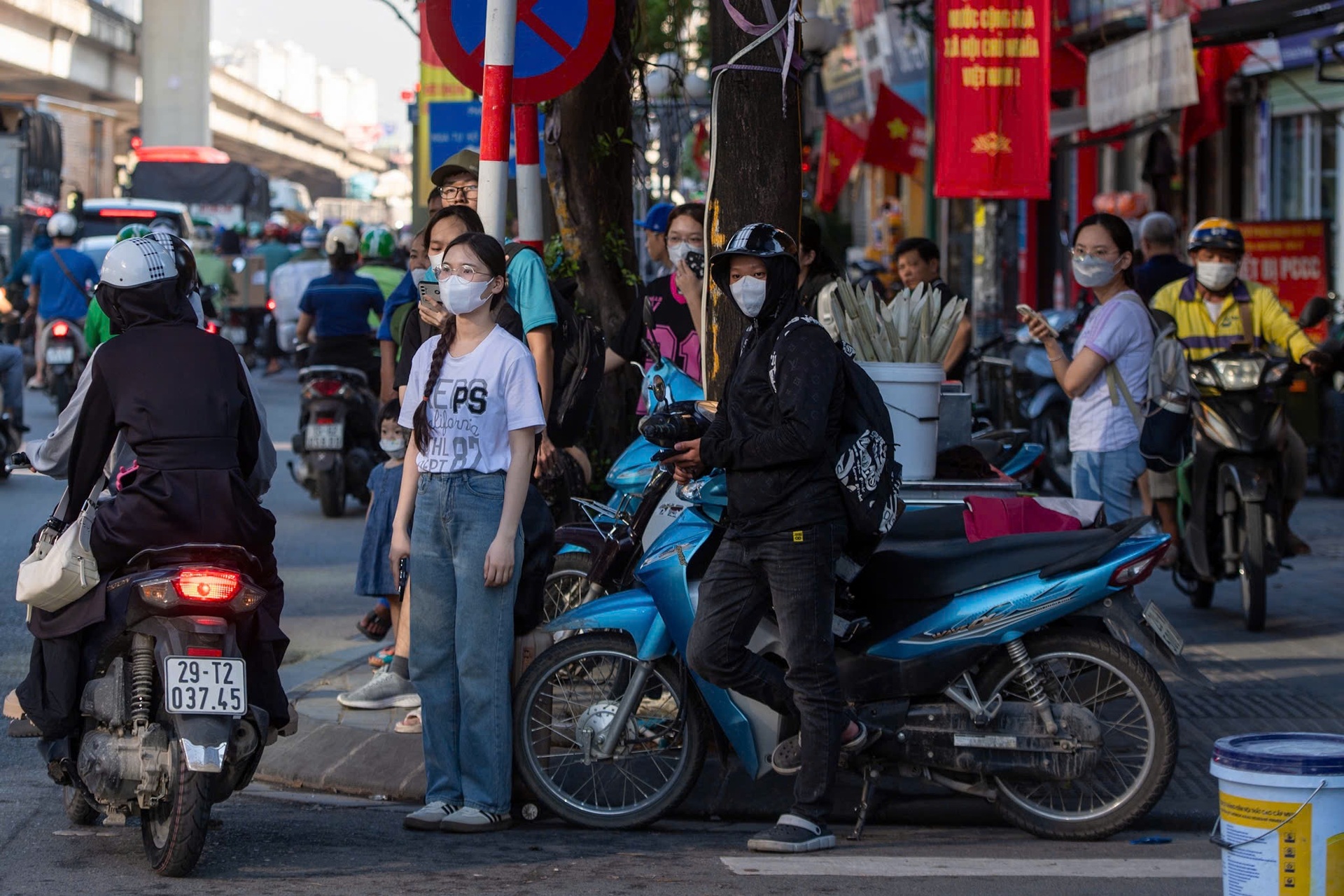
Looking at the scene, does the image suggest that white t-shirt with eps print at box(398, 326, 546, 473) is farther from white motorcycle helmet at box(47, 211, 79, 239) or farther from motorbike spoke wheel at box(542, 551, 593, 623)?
white motorcycle helmet at box(47, 211, 79, 239)

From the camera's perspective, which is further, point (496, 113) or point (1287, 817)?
point (496, 113)

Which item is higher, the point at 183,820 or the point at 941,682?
the point at 941,682

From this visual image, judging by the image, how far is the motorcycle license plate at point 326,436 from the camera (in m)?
12.6

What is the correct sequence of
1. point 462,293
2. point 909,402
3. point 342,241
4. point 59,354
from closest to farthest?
point 462,293
point 909,402
point 342,241
point 59,354

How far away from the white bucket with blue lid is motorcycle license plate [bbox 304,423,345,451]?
29.5 feet

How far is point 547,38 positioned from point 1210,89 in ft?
37.2

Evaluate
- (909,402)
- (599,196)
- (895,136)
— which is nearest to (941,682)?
(909,402)

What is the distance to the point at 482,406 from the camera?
5574 millimetres

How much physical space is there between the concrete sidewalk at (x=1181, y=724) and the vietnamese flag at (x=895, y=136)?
12.3m

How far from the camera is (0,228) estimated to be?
87.9 feet

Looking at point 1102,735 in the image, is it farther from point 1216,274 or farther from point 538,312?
point 1216,274

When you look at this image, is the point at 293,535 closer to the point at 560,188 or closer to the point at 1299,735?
the point at 560,188

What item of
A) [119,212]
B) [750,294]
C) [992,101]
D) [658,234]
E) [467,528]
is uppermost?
[119,212]

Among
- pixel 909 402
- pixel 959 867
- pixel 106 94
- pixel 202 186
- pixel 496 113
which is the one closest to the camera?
pixel 959 867
